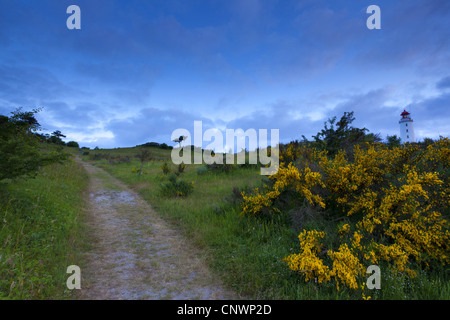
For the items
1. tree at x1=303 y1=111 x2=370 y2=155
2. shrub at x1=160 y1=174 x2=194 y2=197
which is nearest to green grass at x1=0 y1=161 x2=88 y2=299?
shrub at x1=160 y1=174 x2=194 y2=197

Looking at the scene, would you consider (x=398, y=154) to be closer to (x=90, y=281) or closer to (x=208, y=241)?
(x=208, y=241)

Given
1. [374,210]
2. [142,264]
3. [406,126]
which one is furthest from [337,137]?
[406,126]

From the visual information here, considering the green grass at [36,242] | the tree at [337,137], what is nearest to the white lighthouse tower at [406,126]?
the tree at [337,137]

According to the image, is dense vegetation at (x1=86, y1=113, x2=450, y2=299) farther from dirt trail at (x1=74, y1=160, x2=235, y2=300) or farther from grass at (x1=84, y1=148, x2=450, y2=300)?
dirt trail at (x1=74, y1=160, x2=235, y2=300)

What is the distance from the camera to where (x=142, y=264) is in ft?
14.0

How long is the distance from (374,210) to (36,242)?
680 cm

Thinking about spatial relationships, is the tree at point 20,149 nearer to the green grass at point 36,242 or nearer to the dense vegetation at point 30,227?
the dense vegetation at point 30,227

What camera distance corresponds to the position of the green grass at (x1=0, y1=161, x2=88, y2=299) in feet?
10.5

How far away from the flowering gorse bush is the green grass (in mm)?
3866

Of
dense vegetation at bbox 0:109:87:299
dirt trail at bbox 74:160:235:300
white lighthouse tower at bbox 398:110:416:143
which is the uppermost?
white lighthouse tower at bbox 398:110:416:143

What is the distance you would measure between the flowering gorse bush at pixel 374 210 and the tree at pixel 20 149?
238 inches

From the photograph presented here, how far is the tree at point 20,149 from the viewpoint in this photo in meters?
5.45

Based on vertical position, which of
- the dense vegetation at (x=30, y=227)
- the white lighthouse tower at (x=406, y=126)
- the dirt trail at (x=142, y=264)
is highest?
the white lighthouse tower at (x=406, y=126)
